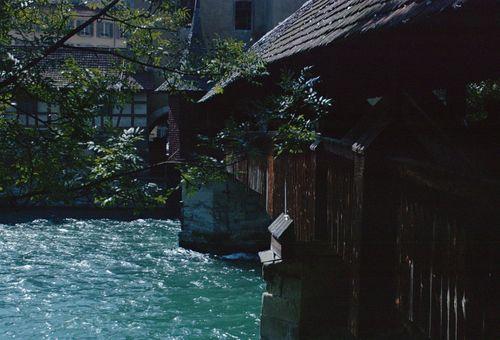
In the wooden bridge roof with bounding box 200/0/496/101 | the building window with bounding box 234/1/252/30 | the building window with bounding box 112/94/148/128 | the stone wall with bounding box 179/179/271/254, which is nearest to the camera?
the wooden bridge roof with bounding box 200/0/496/101

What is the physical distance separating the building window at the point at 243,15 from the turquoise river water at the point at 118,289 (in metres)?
7.70

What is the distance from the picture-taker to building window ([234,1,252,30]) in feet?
61.0

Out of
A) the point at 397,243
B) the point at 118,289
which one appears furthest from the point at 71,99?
the point at 118,289

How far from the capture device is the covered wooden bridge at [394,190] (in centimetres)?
220

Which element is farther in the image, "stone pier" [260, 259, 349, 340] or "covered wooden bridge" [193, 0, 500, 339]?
"stone pier" [260, 259, 349, 340]

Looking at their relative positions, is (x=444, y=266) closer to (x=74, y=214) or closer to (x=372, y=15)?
(x=372, y=15)

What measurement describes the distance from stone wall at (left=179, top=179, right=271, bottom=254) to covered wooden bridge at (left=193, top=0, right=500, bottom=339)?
7836 mm

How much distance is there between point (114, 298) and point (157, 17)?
6.83m

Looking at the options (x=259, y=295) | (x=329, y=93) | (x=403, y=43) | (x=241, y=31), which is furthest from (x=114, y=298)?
(x=241, y=31)

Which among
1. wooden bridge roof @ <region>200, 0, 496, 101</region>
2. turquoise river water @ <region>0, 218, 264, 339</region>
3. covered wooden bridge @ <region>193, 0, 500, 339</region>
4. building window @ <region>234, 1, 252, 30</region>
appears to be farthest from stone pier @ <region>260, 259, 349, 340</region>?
building window @ <region>234, 1, 252, 30</region>

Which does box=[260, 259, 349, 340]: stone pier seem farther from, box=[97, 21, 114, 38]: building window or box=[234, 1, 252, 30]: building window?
box=[97, 21, 114, 38]: building window

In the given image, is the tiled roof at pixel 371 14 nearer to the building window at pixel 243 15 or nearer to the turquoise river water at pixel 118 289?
the turquoise river water at pixel 118 289

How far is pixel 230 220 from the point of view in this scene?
44.9 feet

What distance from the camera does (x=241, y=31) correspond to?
Answer: 60.8ft
